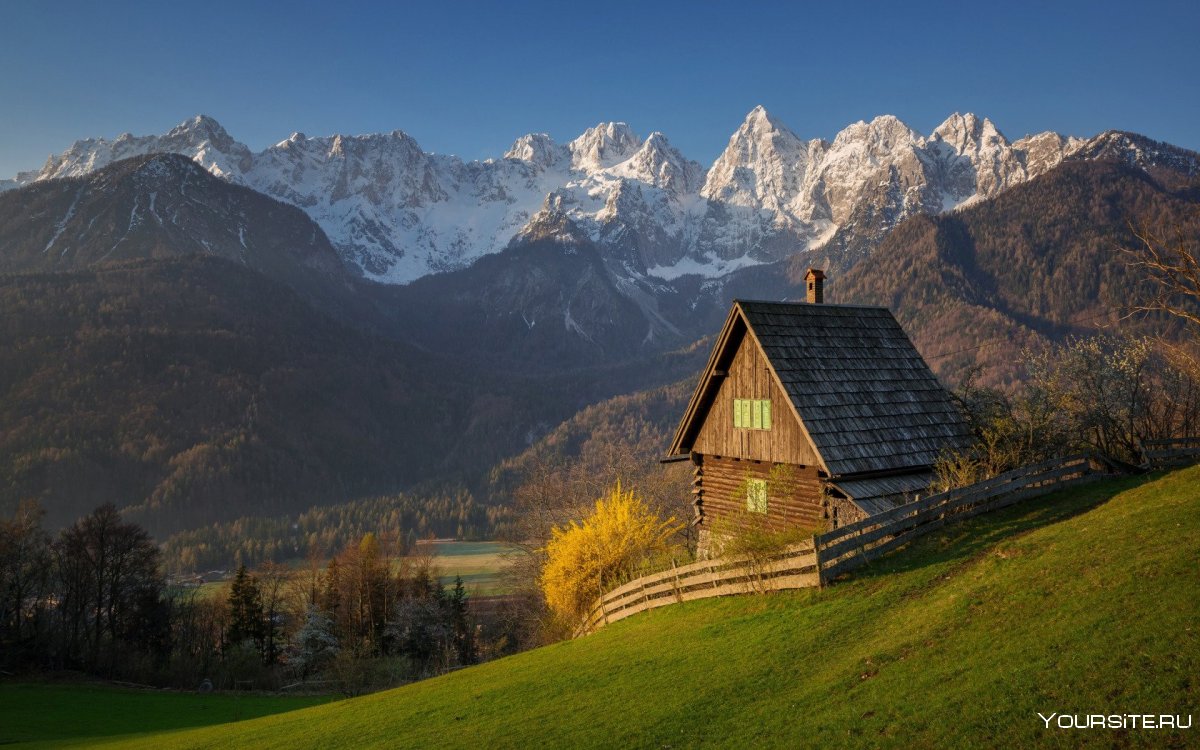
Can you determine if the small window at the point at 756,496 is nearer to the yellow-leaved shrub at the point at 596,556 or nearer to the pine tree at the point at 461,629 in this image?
the yellow-leaved shrub at the point at 596,556

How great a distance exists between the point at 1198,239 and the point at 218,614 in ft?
715

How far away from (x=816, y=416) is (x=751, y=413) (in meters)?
3.71

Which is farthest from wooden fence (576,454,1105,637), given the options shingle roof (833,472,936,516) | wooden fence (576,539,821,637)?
shingle roof (833,472,936,516)

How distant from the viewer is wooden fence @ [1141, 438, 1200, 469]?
26.6 m

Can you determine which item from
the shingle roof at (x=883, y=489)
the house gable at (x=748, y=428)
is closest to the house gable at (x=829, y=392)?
the house gable at (x=748, y=428)

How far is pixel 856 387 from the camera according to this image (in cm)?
2792

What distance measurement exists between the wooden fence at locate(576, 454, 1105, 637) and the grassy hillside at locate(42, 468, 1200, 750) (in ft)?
2.05

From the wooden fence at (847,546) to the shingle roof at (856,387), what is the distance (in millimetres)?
3426

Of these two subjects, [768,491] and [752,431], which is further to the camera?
[752,431]

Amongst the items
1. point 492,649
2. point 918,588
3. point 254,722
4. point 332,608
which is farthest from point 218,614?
point 918,588

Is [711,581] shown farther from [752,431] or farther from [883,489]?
[752,431]

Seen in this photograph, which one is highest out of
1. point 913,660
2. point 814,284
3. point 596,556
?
point 814,284

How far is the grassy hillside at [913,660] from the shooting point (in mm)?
→ 11195

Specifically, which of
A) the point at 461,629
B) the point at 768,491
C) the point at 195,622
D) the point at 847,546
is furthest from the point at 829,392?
the point at 195,622
